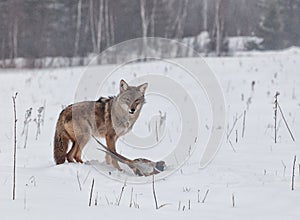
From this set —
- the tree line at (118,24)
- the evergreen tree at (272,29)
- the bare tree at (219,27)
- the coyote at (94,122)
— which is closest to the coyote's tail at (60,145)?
the coyote at (94,122)

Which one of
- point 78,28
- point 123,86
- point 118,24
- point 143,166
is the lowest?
point 143,166

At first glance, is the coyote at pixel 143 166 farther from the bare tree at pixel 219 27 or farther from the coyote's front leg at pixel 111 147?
the bare tree at pixel 219 27

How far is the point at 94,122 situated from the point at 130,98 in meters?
0.52

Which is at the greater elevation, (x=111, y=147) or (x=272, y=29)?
(x=272, y=29)

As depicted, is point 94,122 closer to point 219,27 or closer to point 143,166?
point 143,166

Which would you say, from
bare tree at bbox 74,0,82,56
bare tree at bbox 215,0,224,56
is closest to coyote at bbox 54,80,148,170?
bare tree at bbox 215,0,224,56

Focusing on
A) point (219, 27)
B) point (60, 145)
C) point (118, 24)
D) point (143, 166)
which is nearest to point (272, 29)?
point (219, 27)

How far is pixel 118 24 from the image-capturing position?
99.2 ft

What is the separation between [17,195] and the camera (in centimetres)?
383

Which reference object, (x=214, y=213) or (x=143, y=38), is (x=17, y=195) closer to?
(x=214, y=213)

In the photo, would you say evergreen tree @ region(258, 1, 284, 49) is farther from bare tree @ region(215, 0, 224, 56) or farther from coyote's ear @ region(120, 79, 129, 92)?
coyote's ear @ region(120, 79, 129, 92)

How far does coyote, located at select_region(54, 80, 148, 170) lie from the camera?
5.57 m

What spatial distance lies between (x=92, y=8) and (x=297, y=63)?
14.7 meters

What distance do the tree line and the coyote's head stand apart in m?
20.4
